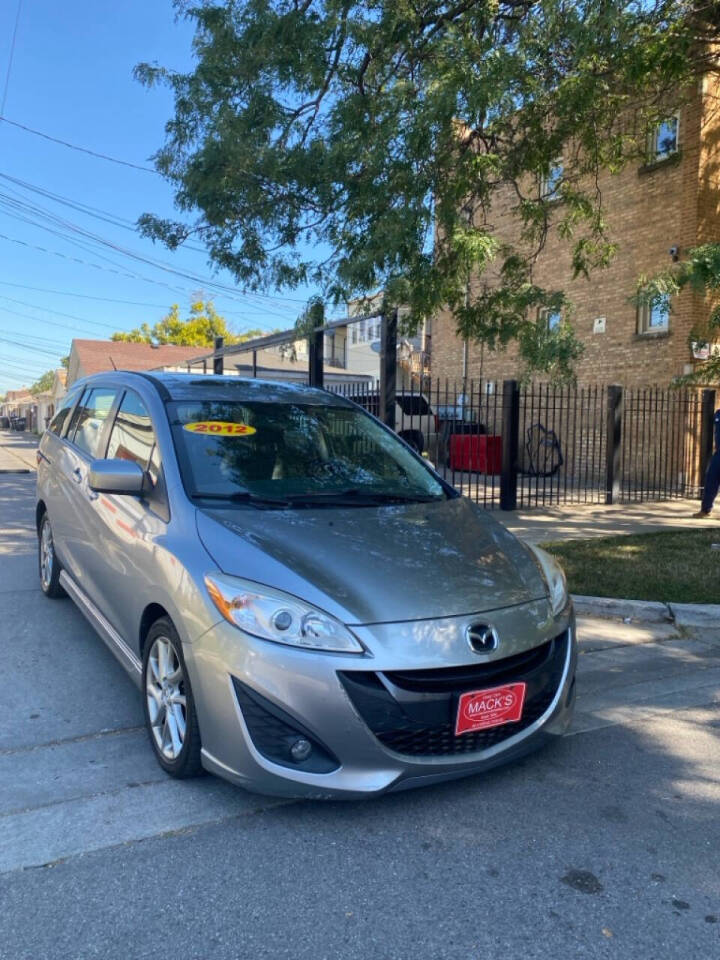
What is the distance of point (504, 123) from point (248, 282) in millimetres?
3285

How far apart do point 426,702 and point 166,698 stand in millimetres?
1209

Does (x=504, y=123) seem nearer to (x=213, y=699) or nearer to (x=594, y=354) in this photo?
(x=213, y=699)

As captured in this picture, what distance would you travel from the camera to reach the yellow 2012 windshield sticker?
3.97m

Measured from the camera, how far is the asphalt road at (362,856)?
2.26 meters

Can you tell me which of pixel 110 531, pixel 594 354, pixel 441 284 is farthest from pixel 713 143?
pixel 110 531

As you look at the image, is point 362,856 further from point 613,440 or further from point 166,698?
point 613,440

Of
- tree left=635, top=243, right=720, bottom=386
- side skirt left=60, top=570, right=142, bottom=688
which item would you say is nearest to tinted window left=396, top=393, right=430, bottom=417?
tree left=635, top=243, right=720, bottom=386

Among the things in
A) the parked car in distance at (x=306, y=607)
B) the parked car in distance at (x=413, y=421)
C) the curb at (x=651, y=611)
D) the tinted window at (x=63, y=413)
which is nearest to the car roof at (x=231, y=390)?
the parked car in distance at (x=306, y=607)

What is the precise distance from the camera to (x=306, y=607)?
279 centimetres

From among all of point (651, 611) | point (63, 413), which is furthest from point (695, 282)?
point (63, 413)

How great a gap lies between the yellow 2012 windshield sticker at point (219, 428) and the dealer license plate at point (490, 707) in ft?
6.57

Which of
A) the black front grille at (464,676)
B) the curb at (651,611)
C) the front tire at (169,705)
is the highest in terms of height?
the black front grille at (464,676)

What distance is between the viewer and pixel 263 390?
4.68 metres

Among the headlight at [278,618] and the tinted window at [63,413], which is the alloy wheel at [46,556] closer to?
the tinted window at [63,413]
